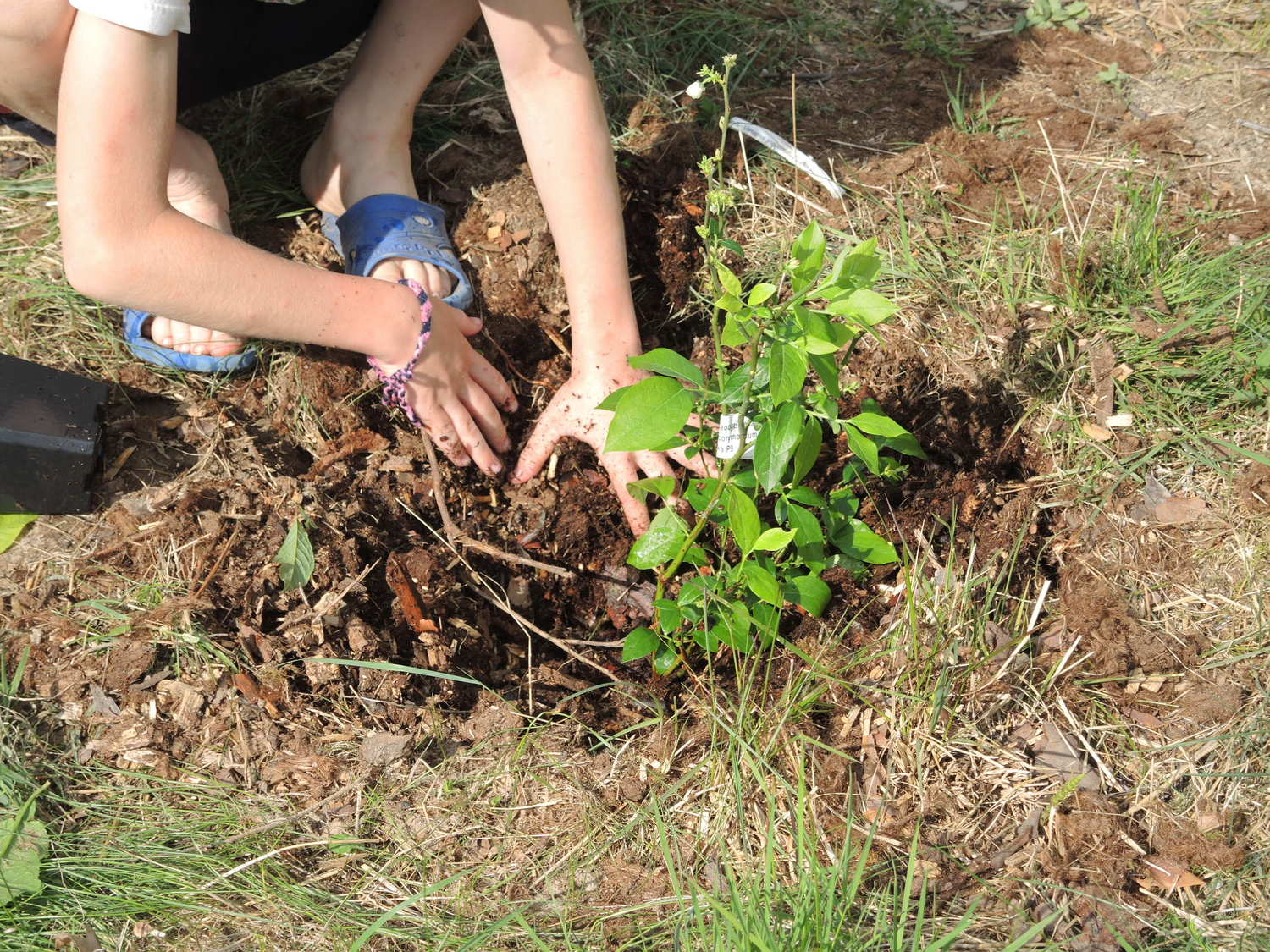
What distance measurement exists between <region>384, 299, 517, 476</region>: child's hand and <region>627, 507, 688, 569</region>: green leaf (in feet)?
1.55

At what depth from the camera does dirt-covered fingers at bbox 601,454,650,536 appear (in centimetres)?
198

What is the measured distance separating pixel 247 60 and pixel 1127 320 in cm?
206

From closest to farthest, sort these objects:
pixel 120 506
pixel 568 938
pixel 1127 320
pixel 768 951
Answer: pixel 768 951, pixel 568 938, pixel 120 506, pixel 1127 320

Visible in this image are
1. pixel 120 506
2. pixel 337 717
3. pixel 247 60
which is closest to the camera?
pixel 337 717

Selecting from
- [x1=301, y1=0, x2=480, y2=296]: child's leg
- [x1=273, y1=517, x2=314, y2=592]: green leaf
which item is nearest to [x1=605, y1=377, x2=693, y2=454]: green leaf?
[x1=273, y1=517, x2=314, y2=592]: green leaf

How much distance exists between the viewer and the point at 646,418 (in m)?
1.47

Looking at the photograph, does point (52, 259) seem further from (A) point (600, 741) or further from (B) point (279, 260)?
(A) point (600, 741)

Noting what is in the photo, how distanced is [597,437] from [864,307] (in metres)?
0.84

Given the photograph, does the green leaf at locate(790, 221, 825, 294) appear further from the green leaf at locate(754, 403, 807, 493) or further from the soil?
the soil

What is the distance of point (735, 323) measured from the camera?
1400mm

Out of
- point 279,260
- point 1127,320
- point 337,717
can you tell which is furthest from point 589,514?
point 1127,320

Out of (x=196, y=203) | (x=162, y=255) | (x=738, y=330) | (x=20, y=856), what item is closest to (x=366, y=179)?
(x=196, y=203)

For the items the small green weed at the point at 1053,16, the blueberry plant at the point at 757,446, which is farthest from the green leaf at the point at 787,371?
the small green weed at the point at 1053,16

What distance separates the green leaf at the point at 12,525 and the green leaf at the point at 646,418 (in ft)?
4.08
